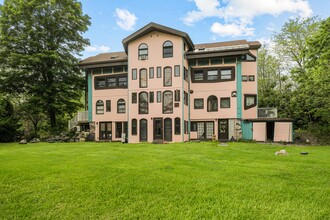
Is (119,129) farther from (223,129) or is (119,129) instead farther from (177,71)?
(223,129)

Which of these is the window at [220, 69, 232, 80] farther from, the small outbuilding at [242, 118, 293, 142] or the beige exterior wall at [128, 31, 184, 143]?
the small outbuilding at [242, 118, 293, 142]

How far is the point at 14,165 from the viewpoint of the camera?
8.03 metres

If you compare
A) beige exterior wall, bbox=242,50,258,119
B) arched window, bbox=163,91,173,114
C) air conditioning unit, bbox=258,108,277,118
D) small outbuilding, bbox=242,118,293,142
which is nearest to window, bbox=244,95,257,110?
beige exterior wall, bbox=242,50,258,119

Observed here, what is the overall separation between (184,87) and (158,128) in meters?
4.34

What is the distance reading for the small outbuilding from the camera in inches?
760

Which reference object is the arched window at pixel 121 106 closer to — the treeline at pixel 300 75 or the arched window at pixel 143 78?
the arched window at pixel 143 78

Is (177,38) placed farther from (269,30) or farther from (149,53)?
(269,30)

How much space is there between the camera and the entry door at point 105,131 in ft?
76.3

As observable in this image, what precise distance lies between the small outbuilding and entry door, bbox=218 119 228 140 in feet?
4.95

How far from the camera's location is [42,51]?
921 inches

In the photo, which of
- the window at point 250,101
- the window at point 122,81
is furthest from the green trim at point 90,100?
the window at point 250,101

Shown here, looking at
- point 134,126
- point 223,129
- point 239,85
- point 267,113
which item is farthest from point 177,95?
point 267,113

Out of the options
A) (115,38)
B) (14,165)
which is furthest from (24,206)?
(115,38)

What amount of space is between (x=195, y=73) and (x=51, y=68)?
14.9 meters
